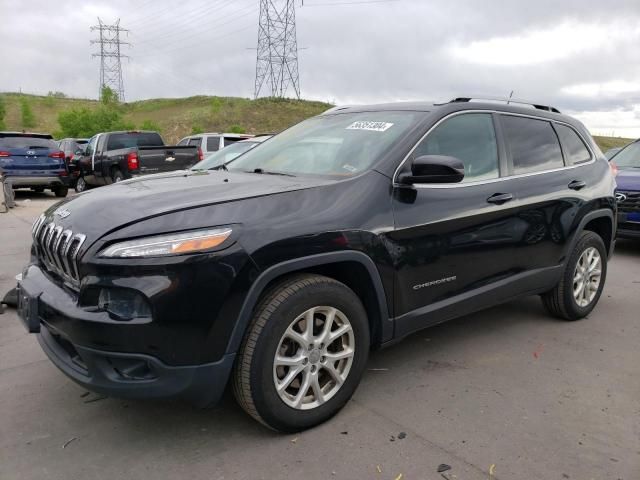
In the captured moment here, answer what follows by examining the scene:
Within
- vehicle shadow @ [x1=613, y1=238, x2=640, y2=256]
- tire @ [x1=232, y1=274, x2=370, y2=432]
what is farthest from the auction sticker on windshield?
vehicle shadow @ [x1=613, y1=238, x2=640, y2=256]

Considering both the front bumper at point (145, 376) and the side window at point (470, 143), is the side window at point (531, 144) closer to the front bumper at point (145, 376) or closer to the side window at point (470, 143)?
the side window at point (470, 143)

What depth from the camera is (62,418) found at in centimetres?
304

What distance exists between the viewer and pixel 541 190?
4.12 metres

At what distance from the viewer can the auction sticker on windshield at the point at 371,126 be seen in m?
3.58

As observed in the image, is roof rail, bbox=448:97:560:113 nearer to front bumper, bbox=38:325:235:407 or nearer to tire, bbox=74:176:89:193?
front bumper, bbox=38:325:235:407

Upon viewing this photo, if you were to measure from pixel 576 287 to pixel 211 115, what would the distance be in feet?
170

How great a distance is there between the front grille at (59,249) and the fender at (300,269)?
80cm

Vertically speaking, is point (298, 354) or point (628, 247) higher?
point (298, 354)

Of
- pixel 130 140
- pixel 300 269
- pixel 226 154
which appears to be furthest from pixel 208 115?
pixel 300 269

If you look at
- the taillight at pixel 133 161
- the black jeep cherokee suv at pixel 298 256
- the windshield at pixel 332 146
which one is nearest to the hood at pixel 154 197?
the black jeep cherokee suv at pixel 298 256

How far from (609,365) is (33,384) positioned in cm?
385

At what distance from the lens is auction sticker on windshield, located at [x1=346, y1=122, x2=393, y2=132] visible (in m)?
3.58

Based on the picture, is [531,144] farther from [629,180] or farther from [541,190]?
[629,180]

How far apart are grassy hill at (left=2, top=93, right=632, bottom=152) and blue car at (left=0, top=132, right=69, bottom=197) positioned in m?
34.4
